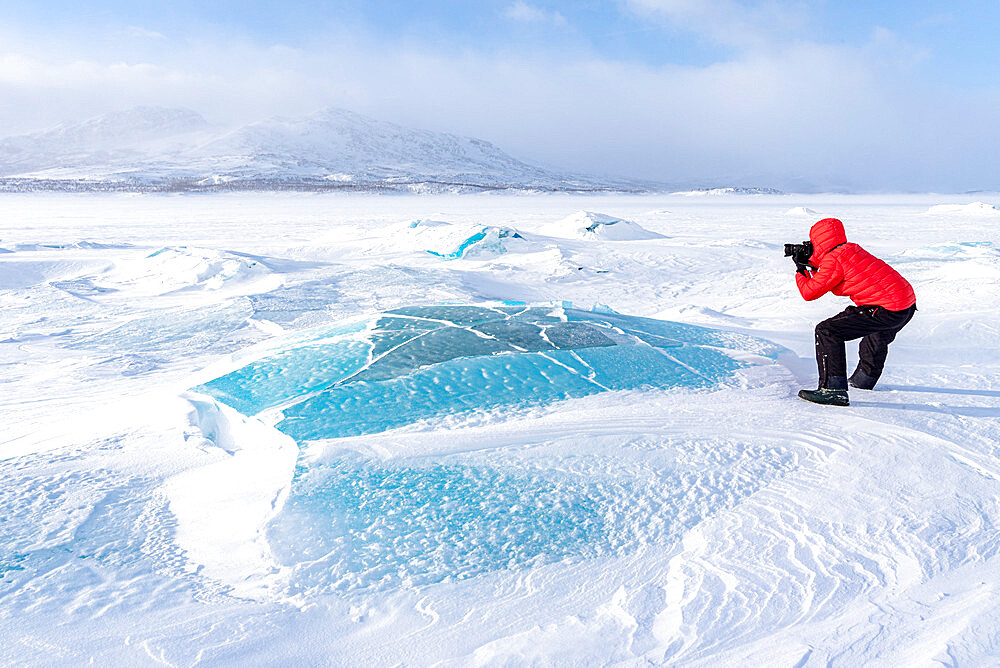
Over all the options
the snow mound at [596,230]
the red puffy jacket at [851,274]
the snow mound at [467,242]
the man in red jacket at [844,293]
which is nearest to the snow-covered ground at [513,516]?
the man in red jacket at [844,293]

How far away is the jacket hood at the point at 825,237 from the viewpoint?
296 cm

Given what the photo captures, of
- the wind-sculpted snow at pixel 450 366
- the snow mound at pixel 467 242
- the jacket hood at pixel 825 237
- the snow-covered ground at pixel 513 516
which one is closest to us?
the snow-covered ground at pixel 513 516

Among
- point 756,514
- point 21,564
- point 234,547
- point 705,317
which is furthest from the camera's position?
point 705,317

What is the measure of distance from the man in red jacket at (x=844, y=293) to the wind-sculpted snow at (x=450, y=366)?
1.63 feet

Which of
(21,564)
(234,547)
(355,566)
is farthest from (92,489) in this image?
(355,566)

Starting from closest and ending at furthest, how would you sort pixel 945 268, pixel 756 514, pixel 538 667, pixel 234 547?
1. pixel 538 667
2. pixel 234 547
3. pixel 756 514
4. pixel 945 268

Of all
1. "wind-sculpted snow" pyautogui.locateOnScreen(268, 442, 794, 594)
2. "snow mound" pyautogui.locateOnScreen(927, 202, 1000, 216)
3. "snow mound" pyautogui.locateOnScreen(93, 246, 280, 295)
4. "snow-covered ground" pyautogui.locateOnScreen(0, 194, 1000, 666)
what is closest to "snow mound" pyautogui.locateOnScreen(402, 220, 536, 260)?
"snow mound" pyautogui.locateOnScreen(93, 246, 280, 295)

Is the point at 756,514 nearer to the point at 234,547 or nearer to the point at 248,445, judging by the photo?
the point at 234,547

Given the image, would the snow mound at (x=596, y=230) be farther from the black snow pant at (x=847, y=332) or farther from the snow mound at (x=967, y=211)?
the snow mound at (x=967, y=211)

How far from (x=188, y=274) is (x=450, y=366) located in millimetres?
6275

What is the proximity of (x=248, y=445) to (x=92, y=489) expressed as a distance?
21.1 inches

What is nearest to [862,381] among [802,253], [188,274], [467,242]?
[802,253]

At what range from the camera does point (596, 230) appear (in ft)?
46.8

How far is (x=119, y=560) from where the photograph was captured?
1930 mm
